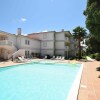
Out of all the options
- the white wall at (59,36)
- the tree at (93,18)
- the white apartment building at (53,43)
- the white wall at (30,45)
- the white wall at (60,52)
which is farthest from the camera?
the white wall at (60,52)

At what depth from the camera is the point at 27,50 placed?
126 feet

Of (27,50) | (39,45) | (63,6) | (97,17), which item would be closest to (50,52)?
(39,45)

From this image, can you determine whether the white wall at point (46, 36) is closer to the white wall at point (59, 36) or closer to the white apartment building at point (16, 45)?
the white wall at point (59, 36)

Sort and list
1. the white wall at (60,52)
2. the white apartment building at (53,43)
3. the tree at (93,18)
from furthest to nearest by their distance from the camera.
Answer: the white wall at (60,52)
the white apartment building at (53,43)
the tree at (93,18)

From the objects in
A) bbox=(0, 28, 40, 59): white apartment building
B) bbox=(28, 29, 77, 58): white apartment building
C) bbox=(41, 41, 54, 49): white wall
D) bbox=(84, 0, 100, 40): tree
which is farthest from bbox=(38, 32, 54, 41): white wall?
bbox=(84, 0, 100, 40): tree

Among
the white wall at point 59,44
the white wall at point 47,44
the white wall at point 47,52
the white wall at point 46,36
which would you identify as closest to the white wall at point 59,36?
the white wall at point 59,44

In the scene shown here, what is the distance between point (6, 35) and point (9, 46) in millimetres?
3438

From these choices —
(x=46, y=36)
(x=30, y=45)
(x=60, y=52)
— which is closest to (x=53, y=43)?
(x=46, y=36)

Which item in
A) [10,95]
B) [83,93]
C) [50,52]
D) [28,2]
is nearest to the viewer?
[83,93]

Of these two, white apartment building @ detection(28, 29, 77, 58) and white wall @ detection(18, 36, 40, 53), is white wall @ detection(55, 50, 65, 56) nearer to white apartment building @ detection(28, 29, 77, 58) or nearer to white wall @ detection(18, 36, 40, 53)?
white apartment building @ detection(28, 29, 77, 58)

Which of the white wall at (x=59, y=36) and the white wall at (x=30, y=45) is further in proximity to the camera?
the white wall at (x=59, y=36)

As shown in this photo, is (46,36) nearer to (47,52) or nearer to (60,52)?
(47,52)

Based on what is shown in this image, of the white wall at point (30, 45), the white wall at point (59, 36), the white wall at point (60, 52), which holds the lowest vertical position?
the white wall at point (60, 52)

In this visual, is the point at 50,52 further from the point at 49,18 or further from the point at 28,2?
the point at 28,2
